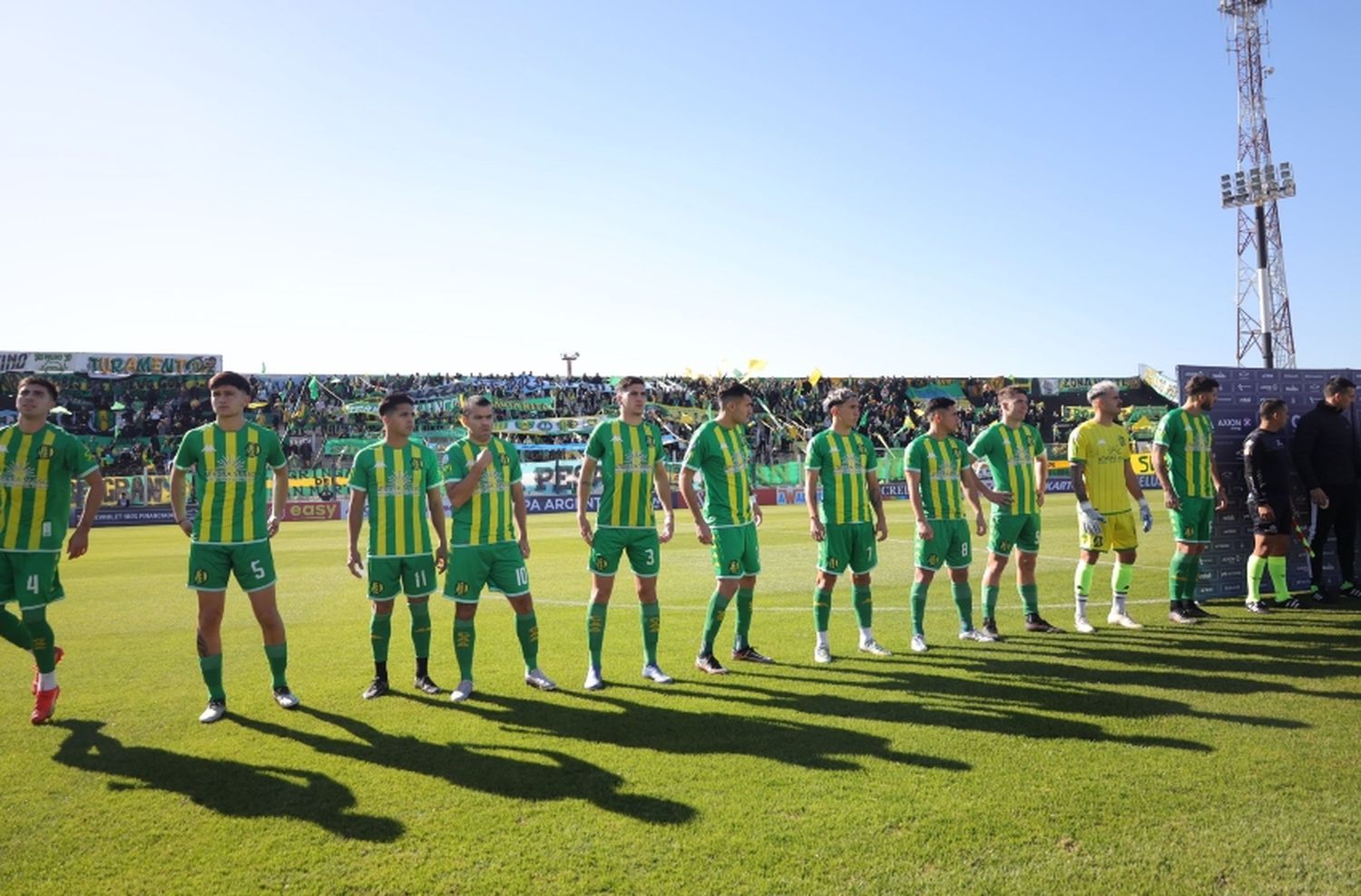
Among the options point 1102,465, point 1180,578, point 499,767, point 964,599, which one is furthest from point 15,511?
point 1180,578

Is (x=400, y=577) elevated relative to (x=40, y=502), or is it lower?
lower

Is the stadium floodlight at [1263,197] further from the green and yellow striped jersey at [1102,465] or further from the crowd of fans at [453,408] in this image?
the green and yellow striped jersey at [1102,465]

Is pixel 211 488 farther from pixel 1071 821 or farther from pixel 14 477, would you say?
pixel 1071 821

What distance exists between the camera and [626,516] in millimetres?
6594

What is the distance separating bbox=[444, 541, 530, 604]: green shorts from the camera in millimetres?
6285

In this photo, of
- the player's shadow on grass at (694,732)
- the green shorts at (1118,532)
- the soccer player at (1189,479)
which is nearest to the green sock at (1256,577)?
the soccer player at (1189,479)

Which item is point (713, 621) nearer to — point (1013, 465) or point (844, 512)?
point (844, 512)

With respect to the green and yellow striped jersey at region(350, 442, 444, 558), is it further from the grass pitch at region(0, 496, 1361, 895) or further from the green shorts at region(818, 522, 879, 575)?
the green shorts at region(818, 522, 879, 575)

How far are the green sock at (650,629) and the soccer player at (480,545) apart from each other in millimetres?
738

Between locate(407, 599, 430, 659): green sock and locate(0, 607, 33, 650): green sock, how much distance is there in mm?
2539

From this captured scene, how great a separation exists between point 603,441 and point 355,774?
3.01 meters

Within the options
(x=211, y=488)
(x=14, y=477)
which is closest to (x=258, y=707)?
(x=211, y=488)

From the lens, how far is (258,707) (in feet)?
19.5

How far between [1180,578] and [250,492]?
8.38m
